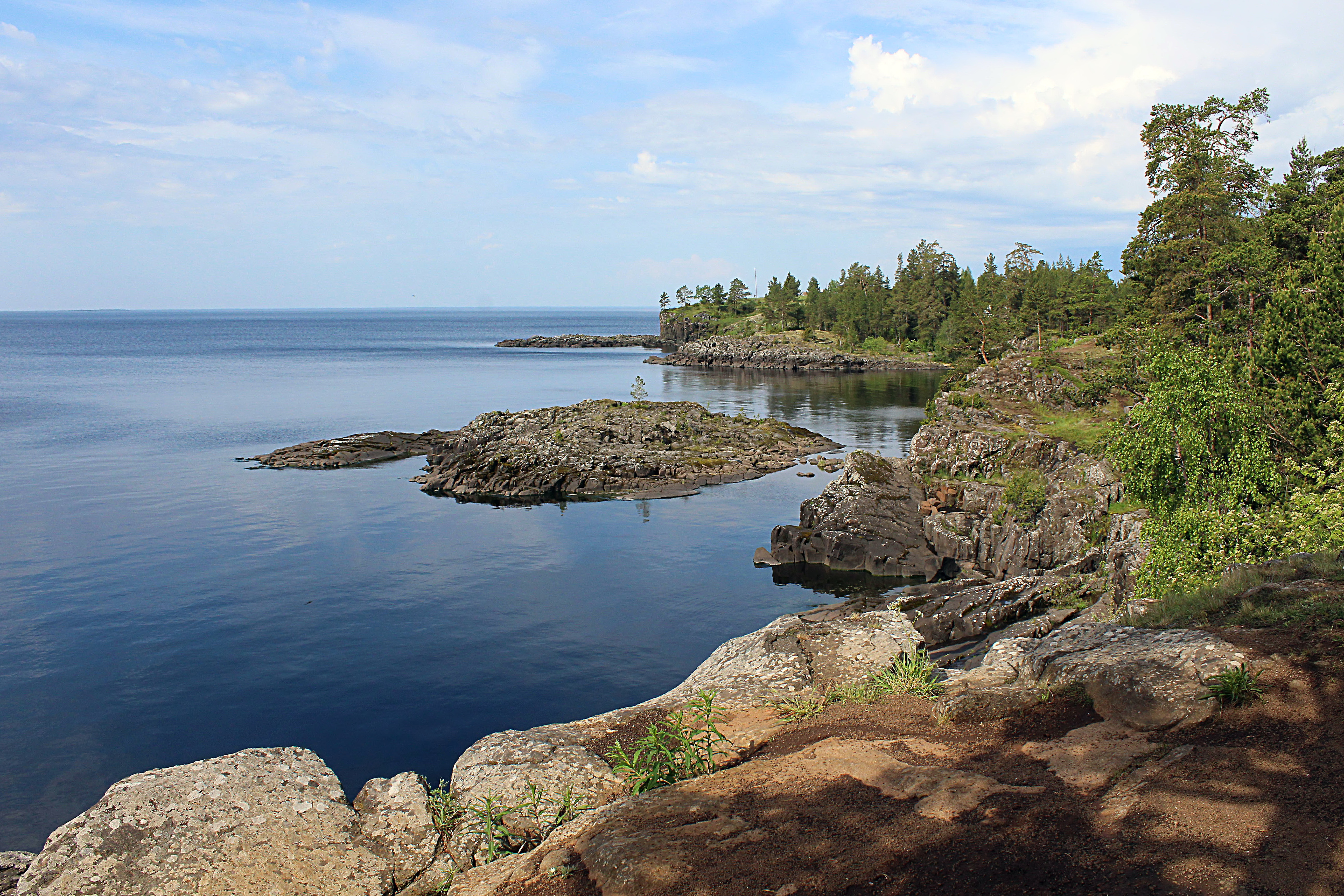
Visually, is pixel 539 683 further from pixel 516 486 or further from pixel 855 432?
pixel 855 432

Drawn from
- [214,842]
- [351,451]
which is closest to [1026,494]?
[214,842]

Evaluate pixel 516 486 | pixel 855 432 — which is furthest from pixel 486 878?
pixel 855 432

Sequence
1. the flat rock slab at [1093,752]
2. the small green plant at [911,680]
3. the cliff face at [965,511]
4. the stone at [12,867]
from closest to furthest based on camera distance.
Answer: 1. the flat rock slab at [1093,752]
2. the stone at [12,867]
3. the small green plant at [911,680]
4. the cliff face at [965,511]

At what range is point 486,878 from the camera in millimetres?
9398

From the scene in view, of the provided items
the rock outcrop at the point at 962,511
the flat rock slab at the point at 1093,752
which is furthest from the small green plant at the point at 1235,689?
the rock outcrop at the point at 962,511

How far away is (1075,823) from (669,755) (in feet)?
17.2

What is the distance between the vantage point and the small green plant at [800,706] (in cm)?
1291

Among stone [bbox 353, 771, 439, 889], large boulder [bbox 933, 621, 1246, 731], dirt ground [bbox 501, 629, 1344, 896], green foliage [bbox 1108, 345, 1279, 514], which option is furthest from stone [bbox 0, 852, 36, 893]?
green foliage [bbox 1108, 345, 1279, 514]

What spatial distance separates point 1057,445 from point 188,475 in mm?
65354

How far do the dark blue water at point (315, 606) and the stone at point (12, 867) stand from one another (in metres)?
13.6

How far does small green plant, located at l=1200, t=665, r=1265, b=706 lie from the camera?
10.3 metres

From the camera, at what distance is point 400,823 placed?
10.8 m

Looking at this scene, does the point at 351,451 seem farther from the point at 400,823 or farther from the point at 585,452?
the point at 400,823

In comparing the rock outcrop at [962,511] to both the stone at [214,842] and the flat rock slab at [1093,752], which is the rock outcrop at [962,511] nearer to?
the flat rock slab at [1093,752]
